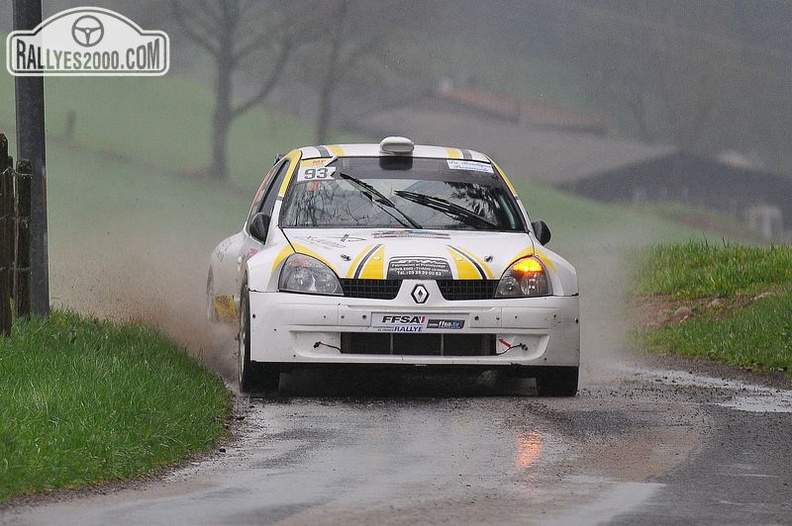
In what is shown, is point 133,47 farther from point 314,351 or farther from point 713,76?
point 314,351

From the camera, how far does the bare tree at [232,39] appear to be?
38.1 meters

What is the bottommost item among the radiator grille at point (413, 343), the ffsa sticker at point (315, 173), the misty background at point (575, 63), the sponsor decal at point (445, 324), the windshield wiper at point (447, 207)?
the radiator grille at point (413, 343)

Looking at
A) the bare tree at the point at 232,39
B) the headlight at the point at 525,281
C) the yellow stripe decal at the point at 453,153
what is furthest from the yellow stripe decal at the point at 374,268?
the bare tree at the point at 232,39

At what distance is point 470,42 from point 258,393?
985 inches

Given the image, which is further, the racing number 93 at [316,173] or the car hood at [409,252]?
the racing number 93 at [316,173]

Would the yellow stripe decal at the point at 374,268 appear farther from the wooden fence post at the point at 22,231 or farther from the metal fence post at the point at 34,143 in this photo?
the metal fence post at the point at 34,143

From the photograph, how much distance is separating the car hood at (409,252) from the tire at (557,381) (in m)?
0.68

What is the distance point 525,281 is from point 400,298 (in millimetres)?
812

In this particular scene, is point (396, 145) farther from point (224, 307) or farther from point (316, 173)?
point (224, 307)

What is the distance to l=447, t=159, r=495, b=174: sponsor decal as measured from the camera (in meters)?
12.5

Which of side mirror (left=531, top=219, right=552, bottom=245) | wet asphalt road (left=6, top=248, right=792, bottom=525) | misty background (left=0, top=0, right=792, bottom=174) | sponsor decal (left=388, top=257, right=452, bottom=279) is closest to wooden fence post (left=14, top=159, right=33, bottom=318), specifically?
wet asphalt road (left=6, top=248, right=792, bottom=525)

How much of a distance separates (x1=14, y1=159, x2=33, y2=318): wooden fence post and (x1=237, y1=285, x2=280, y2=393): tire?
2232 millimetres

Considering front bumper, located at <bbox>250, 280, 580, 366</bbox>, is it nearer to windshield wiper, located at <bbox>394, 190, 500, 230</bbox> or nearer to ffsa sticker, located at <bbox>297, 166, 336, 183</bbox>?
windshield wiper, located at <bbox>394, 190, 500, 230</bbox>

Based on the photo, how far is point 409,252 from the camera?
36.1 ft
